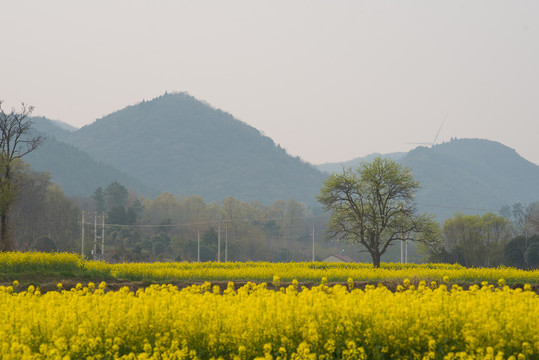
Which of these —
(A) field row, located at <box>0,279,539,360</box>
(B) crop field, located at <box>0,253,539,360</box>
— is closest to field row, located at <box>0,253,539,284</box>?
(B) crop field, located at <box>0,253,539,360</box>

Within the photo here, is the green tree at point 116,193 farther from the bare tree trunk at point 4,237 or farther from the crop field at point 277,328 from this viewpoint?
the crop field at point 277,328

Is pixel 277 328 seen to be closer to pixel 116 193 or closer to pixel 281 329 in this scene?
pixel 281 329

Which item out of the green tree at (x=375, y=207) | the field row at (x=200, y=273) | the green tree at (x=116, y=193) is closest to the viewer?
the field row at (x=200, y=273)

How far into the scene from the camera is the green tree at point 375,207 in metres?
41.0

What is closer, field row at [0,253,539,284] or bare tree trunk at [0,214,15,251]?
field row at [0,253,539,284]

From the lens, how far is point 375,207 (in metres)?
42.2

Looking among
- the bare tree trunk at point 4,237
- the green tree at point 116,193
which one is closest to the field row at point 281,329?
the bare tree trunk at point 4,237

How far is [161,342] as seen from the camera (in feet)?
30.6

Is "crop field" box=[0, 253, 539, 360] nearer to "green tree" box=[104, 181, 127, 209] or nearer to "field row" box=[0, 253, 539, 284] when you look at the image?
"field row" box=[0, 253, 539, 284]

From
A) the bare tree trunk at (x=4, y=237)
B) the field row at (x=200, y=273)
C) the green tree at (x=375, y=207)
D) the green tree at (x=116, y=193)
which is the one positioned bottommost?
the field row at (x=200, y=273)

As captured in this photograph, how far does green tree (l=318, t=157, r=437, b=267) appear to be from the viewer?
40969 millimetres

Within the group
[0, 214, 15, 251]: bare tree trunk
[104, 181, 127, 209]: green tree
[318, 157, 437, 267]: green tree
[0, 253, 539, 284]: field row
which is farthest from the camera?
[104, 181, 127, 209]: green tree

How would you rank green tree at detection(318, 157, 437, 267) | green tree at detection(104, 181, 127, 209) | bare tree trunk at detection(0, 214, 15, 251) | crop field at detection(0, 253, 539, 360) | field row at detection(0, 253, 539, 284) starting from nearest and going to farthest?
crop field at detection(0, 253, 539, 360)
field row at detection(0, 253, 539, 284)
bare tree trunk at detection(0, 214, 15, 251)
green tree at detection(318, 157, 437, 267)
green tree at detection(104, 181, 127, 209)

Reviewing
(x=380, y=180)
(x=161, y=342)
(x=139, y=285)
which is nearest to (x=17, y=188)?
(x=139, y=285)
